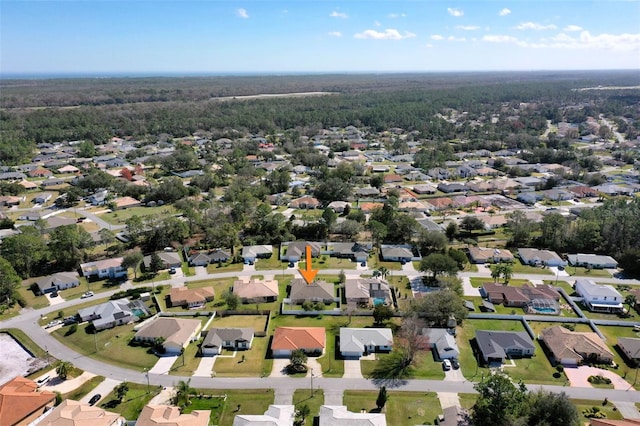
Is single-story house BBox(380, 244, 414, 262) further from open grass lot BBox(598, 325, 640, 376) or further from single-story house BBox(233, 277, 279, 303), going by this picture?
open grass lot BBox(598, 325, 640, 376)

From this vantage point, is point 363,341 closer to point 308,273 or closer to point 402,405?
point 402,405

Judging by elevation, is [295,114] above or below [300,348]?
above

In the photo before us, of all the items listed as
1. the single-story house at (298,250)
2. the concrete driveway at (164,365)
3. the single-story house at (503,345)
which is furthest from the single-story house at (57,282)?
the single-story house at (503,345)

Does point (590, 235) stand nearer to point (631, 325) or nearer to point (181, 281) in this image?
point (631, 325)

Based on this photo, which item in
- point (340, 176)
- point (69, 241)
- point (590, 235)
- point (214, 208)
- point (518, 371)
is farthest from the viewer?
point (340, 176)

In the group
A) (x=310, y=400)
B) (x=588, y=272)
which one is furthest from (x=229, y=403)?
(x=588, y=272)

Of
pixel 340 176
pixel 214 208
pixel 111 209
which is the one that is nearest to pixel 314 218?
pixel 214 208

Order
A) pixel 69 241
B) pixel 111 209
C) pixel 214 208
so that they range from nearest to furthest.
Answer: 1. pixel 69 241
2. pixel 214 208
3. pixel 111 209
